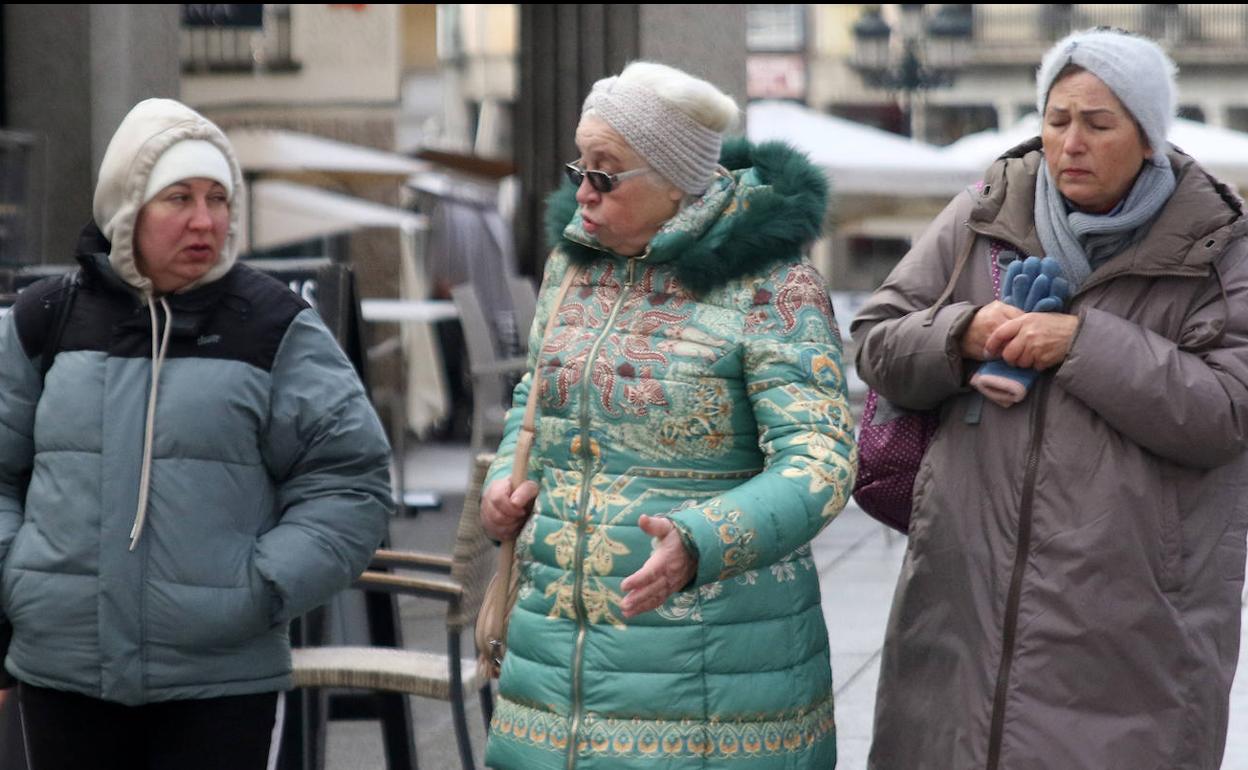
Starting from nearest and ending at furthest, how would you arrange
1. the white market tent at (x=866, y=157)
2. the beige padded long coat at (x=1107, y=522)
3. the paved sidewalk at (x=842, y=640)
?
the beige padded long coat at (x=1107, y=522)
the paved sidewalk at (x=842, y=640)
the white market tent at (x=866, y=157)

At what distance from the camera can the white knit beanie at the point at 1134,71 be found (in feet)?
11.3

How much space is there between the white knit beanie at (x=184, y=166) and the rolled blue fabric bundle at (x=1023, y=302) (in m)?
1.37

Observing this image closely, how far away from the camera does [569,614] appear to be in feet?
11.5

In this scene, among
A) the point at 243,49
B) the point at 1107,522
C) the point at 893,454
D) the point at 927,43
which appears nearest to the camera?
the point at 1107,522

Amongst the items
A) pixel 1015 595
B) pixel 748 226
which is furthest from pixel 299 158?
pixel 1015 595

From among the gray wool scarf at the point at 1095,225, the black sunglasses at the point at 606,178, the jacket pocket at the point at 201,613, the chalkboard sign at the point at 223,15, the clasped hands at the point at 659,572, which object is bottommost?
the jacket pocket at the point at 201,613

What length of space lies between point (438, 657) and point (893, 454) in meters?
1.76

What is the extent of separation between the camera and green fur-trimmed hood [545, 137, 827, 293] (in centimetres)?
349

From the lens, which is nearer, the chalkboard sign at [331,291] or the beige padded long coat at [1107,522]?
the beige padded long coat at [1107,522]

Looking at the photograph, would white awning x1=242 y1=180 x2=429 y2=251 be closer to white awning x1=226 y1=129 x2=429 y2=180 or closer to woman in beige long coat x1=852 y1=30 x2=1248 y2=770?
white awning x1=226 y1=129 x2=429 y2=180

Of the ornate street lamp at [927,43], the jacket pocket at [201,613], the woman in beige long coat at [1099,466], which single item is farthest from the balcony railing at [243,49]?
the ornate street lamp at [927,43]

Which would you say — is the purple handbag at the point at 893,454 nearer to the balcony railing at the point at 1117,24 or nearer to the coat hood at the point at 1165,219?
the coat hood at the point at 1165,219

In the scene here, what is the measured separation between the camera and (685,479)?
11.4ft

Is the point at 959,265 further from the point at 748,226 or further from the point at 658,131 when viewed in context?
the point at 658,131
